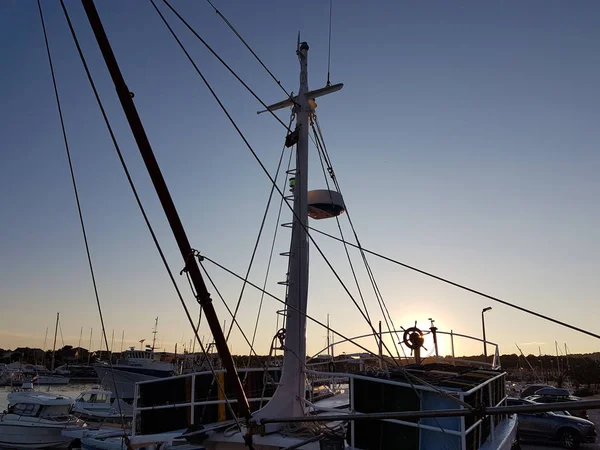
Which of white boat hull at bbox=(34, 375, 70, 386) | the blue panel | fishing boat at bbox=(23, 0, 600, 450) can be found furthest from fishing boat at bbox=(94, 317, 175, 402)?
white boat hull at bbox=(34, 375, 70, 386)

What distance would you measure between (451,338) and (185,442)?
33.6ft

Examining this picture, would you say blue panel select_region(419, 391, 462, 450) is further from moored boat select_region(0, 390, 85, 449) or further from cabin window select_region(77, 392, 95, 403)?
cabin window select_region(77, 392, 95, 403)

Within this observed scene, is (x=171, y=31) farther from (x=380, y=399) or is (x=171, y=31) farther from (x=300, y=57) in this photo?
(x=380, y=399)

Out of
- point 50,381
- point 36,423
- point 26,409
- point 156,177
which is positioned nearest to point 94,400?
point 26,409

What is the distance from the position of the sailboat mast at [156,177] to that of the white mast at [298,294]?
9.37 feet

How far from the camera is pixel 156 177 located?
704cm

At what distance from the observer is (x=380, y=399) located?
9289mm

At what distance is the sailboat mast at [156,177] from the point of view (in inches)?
276

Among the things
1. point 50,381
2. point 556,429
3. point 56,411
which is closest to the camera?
point 556,429

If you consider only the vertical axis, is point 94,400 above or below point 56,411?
below

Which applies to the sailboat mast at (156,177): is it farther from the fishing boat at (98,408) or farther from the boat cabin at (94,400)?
the boat cabin at (94,400)

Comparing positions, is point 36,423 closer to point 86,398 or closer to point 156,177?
point 86,398

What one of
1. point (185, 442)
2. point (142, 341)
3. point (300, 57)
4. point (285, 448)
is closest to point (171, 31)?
point (300, 57)

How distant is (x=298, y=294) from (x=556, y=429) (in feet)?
51.1
